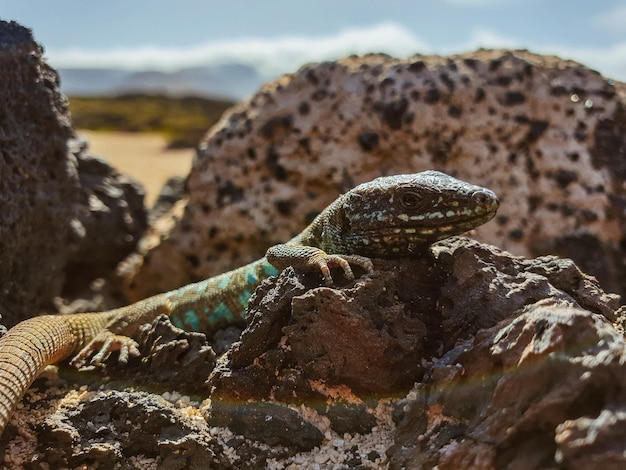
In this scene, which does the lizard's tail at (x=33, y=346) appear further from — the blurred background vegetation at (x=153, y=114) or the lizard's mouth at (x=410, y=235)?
the blurred background vegetation at (x=153, y=114)

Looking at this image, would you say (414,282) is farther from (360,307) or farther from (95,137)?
(95,137)

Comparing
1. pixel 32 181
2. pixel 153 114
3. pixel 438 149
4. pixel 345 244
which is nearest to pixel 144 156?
pixel 153 114

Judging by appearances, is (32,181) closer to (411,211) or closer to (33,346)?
(33,346)

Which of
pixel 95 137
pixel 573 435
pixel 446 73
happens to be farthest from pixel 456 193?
pixel 95 137

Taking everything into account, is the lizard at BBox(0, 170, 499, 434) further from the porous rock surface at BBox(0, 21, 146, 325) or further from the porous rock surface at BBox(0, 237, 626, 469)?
the porous rock surface at BBox(0, 21, 146, 325)

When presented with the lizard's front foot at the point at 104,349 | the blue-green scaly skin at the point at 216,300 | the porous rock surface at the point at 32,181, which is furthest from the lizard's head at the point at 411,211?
the porous rock surface at the point at 32,181

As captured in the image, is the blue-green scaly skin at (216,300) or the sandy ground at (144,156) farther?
the sandy ground at (144,156)
